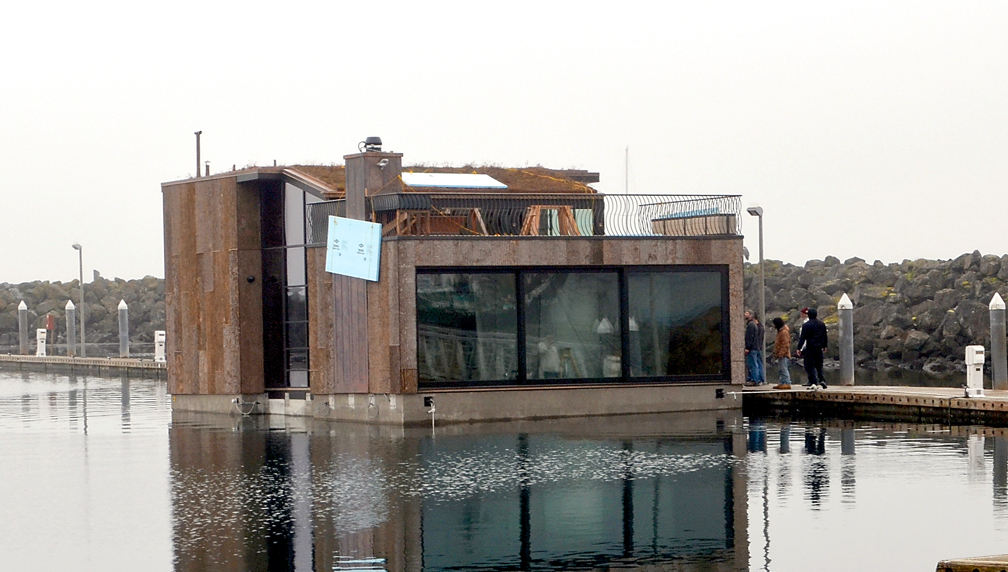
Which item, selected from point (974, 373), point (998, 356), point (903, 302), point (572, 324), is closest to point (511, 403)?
point (572, 324)

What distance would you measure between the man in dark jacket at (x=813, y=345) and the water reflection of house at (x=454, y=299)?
1.86 m

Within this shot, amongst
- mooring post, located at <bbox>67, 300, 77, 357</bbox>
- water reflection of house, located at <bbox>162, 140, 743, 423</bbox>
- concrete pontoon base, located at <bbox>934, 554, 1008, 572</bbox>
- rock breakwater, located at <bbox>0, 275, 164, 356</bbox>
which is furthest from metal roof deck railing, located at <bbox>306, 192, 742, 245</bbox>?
rock breakwater, located at <bbox>0, 275, 164, 356</bbox>

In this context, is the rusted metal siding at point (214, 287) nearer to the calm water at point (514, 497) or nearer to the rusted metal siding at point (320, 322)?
the rusted metal siding at point (320, 322)

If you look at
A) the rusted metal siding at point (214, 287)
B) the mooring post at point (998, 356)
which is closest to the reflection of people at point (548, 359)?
the rusted metal siding at point (214, 287)

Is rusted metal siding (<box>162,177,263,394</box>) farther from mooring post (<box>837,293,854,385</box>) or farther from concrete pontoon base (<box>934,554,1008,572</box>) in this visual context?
concrete pontoon base (<box>934,554,1008,572</box>)

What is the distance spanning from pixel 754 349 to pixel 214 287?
37.3ft

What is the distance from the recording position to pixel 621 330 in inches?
1158

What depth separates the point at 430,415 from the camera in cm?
2789

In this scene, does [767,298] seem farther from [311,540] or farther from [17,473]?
[311,540]

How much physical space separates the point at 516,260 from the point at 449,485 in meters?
9.30

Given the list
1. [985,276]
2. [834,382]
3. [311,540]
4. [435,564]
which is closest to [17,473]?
[311,540]

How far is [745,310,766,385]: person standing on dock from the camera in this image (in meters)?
32.0

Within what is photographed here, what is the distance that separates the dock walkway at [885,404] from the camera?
2670 cm

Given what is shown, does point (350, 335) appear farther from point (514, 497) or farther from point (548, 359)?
point (514, 497)
